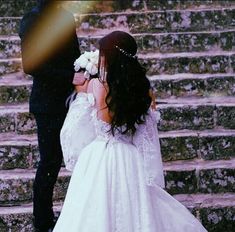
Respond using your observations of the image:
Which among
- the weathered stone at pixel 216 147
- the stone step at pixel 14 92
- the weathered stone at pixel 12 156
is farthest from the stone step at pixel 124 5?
the weathered stone at pixel 12 156

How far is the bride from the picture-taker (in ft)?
11.4

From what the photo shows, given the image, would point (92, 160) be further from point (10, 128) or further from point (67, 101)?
point (10, 128)

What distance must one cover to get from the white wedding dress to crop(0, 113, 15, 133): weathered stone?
1.69 m

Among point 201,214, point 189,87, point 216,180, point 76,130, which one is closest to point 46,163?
point 76,130

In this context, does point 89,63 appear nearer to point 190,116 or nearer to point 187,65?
point 190,116

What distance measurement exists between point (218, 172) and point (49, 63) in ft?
5.95

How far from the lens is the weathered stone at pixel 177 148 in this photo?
508cm

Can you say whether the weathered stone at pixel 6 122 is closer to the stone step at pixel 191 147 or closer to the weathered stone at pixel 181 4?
the stone step at pixel 191 147

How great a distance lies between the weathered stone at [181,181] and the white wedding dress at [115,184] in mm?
1078

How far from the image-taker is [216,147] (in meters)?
5.11

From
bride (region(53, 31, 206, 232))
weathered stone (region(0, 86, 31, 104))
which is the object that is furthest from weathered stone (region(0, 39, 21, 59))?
bride (region(53, 31, 206, 232))

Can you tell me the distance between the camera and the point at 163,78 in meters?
5.85

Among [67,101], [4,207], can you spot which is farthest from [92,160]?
[4,207]

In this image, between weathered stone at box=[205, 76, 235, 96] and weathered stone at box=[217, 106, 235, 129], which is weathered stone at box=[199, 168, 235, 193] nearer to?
weathered stone at box=[217, 106, 235, 129]
